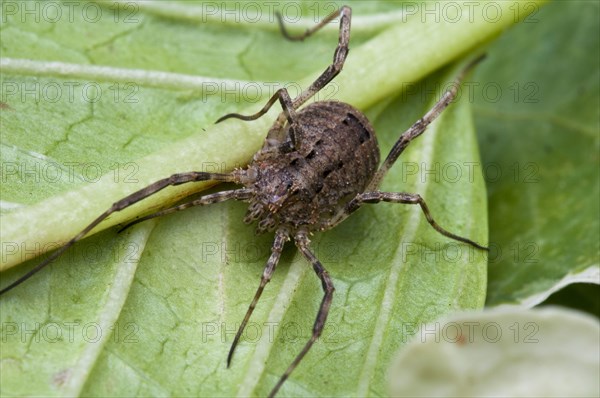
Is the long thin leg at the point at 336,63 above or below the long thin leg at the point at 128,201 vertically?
above

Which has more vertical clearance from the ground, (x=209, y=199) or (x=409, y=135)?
(x=409, y=135)

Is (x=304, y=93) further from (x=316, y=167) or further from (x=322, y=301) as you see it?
(x=322, y=301)

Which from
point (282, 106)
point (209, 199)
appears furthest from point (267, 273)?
point (282, 106)

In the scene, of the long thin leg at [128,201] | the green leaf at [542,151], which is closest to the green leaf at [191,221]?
the long thin leg at [128,201]

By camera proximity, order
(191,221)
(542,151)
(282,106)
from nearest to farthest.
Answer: (191,221) < (282,106) < (542,151)

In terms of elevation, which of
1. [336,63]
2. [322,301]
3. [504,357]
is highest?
[336,63]

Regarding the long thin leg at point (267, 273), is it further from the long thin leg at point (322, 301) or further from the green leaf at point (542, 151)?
the green leaf at point (542, 151)

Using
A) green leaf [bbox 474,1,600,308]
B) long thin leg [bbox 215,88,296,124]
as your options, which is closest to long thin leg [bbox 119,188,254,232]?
long thin leg [bbox 215,88,296,124]

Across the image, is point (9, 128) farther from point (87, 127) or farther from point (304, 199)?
point (304, 199)

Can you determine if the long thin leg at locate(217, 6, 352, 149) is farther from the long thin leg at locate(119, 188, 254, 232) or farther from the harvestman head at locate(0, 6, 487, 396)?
the long thin leg at locate(119, 188, 254, 232)
